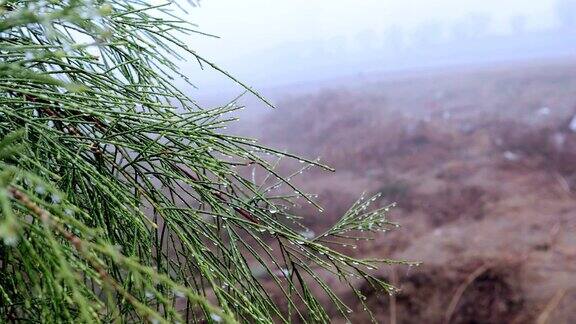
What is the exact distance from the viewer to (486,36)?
11425cm

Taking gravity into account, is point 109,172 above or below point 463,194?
above

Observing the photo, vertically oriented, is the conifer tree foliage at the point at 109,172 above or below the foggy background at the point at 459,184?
above

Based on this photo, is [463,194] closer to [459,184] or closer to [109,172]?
[459,184]

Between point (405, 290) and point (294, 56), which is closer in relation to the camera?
point (405, 290)

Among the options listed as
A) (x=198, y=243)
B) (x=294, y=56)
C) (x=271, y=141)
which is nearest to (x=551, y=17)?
(x=294, y=56)

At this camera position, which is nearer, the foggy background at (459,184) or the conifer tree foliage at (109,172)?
the conifer tree foliage at (109,172)

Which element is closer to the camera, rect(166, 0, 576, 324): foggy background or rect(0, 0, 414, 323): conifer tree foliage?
rect(0, 0, 414, 323): conifer tree foliage

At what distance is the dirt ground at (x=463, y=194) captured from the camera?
859 centimetres

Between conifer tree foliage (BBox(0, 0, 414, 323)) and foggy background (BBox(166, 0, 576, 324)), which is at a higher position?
conifer tree foliage (BBox(0, 0, 414, 323))

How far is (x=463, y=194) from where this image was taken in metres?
14.4

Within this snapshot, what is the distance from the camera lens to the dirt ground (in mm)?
→ 8594

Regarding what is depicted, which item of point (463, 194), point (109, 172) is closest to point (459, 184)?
point (463, 194)

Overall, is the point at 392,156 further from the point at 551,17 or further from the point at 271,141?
the point at 551,17

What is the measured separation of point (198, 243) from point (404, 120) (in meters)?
23.4
